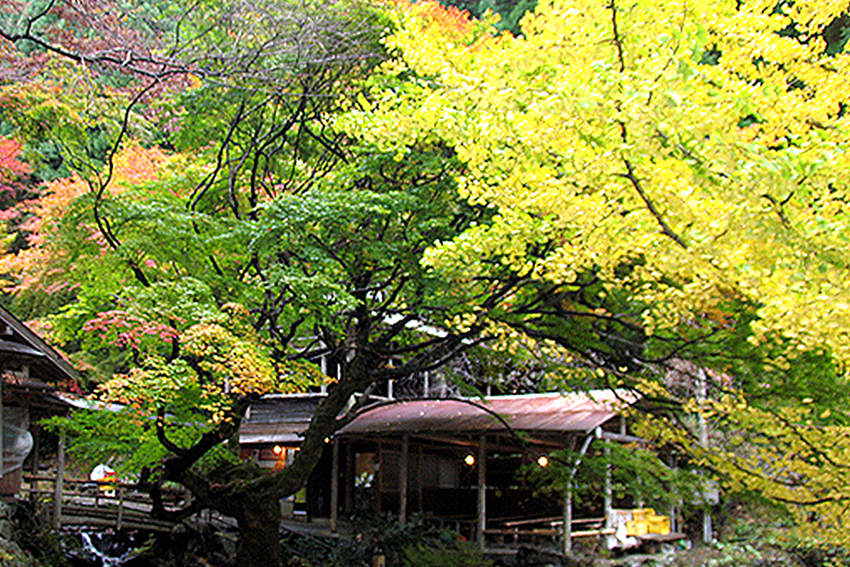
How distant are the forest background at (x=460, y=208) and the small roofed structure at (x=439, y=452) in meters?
2.84

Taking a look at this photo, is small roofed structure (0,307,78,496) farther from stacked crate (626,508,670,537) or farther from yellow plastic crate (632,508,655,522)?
yellow plastic crate (632,508,655,522)

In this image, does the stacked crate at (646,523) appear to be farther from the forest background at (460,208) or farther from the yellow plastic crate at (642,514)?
the forest background at (460,208)

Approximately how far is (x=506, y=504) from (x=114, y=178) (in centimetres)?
1187

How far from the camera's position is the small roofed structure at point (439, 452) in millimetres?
13906

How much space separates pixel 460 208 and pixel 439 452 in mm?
11301

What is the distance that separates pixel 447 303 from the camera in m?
8.35

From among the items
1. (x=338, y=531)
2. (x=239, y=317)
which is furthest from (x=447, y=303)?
(x=338, y=531)

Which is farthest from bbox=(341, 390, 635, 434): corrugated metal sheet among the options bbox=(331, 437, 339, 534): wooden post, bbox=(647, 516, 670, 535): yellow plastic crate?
bbox=(647, 516, 670, 535): yellow plastic crate

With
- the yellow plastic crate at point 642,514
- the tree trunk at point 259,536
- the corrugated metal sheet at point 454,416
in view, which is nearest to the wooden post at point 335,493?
the corrugated metal sheet at point 454,416

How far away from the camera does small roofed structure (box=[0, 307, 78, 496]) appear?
9297 mm

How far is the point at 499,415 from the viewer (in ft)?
43.8

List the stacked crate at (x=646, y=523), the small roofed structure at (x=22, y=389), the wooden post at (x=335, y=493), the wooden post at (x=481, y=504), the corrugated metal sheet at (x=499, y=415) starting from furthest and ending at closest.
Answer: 1. the wooden post at (x=335, y=493)
2. the stacked crate at (x=646, y=523)
3. the wooden post at (x=481, y=504)
4. the corrugated metal sheet at (x=499, y=415)
5. the small roofed structure at (x=22, y=389)

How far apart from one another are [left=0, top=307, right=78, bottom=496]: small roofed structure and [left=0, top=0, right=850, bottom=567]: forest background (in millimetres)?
564

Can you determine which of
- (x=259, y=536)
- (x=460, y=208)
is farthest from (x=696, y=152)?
(x=259, y=536)
